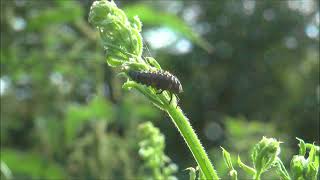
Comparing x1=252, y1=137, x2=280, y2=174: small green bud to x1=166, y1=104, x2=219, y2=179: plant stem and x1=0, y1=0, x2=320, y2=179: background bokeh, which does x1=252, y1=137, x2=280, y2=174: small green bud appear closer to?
x1=166, y1=104, x2=219, y2=179: plant stem

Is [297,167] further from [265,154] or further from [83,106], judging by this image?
[83,106]

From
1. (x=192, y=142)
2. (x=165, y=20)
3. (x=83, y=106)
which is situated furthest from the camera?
(x=83, y=106)

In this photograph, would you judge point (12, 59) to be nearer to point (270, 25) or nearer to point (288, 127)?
point (288, 127)

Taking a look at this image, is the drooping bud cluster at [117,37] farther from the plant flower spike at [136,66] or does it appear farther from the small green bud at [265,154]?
the small green bud at [265,154]

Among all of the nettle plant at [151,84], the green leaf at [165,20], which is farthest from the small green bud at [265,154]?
the green leaf at [165,20]

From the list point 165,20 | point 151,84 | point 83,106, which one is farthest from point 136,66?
point 83,106

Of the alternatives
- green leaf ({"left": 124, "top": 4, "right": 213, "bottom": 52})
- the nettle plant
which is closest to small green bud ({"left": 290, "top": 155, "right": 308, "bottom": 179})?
the nettle plant

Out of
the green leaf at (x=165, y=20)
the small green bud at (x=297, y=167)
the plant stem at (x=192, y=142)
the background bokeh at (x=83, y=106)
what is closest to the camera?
the plant stem at (x=192, y=142)
